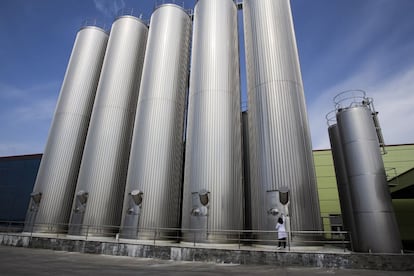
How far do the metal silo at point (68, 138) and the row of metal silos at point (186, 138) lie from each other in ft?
0.35

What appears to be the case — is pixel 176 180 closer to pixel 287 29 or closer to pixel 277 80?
pixel 277 80

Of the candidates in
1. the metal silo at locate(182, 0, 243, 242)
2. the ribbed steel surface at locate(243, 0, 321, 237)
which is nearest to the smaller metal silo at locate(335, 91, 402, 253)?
the ribbed steel surface at locate(243, 0, 321, 237)

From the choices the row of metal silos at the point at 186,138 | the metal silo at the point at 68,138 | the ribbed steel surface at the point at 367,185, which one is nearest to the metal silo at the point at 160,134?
the row of metal silos at the point at 186,138

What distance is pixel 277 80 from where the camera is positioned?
1680cm

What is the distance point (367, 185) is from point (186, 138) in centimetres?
1225

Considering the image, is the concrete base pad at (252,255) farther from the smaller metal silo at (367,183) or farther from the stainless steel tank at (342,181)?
the stainless steel tank at (342,181)

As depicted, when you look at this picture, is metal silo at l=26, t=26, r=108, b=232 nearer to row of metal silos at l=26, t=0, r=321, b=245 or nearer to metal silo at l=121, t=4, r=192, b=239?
row of metal silos at l=26, t=0, r=321, b=245

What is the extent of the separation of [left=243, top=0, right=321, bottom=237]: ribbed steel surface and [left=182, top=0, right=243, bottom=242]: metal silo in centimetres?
137

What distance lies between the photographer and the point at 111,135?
70.4ft

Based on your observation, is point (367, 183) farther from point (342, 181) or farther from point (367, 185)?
point (342, 181)

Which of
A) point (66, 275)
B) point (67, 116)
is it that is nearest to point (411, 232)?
point (66, 275)

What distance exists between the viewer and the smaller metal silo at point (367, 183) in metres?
10.9

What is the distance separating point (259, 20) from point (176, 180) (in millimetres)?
14256

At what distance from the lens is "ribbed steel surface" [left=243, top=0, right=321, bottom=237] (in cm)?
1408
